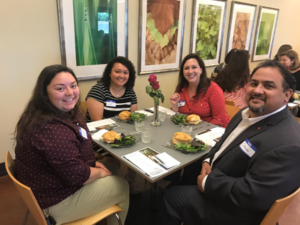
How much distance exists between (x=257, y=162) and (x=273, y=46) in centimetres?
540

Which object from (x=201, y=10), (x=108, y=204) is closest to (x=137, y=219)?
(x=108, y=204)

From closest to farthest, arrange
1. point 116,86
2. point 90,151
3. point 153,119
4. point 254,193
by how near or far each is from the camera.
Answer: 1. point 254,193
2. point 90,151
3. point 153,119
4. point 116,86

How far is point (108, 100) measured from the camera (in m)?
2.21

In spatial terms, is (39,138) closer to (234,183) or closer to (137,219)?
(234,183)

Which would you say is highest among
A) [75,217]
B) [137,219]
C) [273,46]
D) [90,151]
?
[273,46]

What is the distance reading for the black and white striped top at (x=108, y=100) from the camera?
2.17 m

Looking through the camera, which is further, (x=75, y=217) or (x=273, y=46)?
(x=273, y=46)

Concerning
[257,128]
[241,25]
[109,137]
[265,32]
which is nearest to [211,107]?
[257,128]

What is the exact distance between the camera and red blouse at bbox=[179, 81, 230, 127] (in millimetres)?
2191

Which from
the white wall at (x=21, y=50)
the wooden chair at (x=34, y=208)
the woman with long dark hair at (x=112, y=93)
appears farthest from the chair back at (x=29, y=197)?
the white wall at (x=21, y=50)

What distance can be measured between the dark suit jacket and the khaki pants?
1.82 feet

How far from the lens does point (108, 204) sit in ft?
4.53

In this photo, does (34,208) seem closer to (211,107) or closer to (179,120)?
(179,120)

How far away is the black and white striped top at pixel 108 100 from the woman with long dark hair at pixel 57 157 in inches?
29.7
